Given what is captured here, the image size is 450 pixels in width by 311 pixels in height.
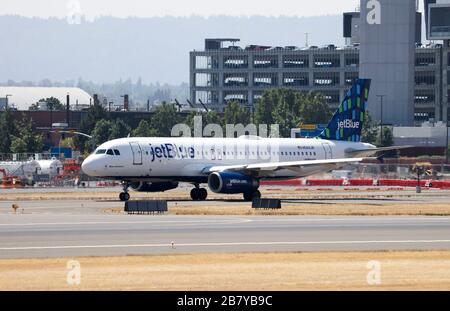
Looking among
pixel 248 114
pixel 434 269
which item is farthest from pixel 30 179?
pixel 434 269

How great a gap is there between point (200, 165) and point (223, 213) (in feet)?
59.9

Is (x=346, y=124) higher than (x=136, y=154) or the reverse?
higher

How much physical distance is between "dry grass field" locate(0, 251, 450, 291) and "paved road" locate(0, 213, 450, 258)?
9.07ft

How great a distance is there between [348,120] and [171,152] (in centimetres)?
1784

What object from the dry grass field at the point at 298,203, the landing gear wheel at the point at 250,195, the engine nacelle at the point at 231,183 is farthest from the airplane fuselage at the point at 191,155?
the landing gear wheel at the point at 250,195

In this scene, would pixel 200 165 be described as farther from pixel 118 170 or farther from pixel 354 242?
pixel 354 242

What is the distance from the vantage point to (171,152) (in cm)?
8500

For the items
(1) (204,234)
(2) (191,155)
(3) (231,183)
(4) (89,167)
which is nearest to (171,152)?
(2) (191,155)

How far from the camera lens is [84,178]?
132625 millimetres

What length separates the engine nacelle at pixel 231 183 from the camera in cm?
8375

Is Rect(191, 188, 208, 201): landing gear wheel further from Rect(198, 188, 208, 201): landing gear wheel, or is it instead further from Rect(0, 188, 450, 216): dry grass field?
Rect(0, 188, 450, 216): dry grass field

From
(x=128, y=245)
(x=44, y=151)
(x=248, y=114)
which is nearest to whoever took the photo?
(x=128, y=245)

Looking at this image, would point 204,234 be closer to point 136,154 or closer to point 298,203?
point 298,203

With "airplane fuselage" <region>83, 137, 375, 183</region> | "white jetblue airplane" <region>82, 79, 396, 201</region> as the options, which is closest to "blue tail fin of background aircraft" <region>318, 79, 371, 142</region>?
"white jetblue airplane" <region>82, 79, 396, 201</region>
